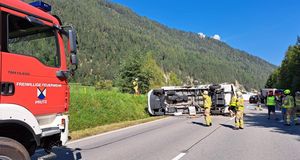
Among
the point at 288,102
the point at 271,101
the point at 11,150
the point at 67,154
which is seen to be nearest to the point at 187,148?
the point at 67,154

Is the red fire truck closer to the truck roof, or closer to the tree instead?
the truck roof

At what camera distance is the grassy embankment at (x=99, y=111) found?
53.2 feet

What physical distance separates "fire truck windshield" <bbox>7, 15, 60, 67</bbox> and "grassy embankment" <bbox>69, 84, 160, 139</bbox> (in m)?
7.17

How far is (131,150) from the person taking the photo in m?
9.79

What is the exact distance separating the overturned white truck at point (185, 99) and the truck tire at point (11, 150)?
19.7m

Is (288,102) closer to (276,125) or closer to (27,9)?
(276,125)

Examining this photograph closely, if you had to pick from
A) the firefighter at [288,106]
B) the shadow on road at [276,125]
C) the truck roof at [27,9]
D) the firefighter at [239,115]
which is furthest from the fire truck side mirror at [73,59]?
the firefighter at [288,106]

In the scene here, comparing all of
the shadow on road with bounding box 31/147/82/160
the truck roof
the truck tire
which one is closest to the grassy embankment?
the shadow on road with bounding box 31/147/82/160

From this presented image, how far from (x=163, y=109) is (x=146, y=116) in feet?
4.30

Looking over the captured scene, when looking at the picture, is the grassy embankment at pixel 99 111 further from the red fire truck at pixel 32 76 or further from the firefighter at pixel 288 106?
the firefighter at pixel 288 106

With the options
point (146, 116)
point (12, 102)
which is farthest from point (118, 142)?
point (146, 116)

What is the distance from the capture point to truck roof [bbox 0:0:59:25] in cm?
515

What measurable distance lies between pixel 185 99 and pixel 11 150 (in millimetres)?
21503

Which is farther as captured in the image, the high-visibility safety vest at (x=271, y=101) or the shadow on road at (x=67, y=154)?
the high-visibility safety vest at (x=271, y=101)
